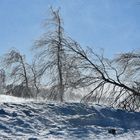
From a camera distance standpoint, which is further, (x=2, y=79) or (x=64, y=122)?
(x=2, y=79)

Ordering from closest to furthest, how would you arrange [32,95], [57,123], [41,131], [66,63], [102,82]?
→ [41,131] < [57,123] < [102,82] < [66,63] < [32,95]

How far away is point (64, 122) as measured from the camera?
16.0ft

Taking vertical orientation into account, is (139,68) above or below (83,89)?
above

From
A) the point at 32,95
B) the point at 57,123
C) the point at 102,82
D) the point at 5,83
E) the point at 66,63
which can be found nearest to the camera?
the point at 57,123

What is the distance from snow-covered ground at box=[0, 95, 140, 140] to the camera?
436cm

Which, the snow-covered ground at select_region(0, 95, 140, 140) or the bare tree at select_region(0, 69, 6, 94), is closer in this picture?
the snow-covered ground at select_region(0, 95, 140, 140)

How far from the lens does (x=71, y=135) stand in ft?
14.7

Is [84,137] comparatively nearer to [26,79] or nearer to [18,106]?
[18,106]

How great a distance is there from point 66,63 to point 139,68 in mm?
2939

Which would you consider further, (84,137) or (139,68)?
(139,68)

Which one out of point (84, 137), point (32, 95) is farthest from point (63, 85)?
point (84, 137)

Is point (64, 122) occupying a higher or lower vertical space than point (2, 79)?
lower

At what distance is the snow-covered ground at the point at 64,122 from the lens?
436 centimetres

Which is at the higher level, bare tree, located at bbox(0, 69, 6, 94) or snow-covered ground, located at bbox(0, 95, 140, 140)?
bare tree, located at bbox(0, 69, 6, 94)
